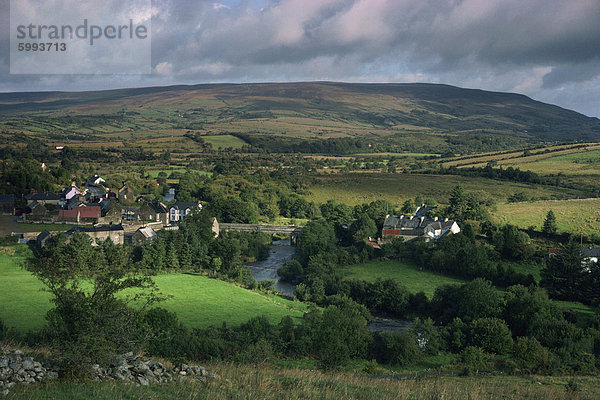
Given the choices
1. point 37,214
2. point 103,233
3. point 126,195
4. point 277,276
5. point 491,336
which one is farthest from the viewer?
point 126,195

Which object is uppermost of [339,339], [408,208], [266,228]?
[408,208]

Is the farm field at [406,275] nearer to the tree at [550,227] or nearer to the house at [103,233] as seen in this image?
the tree at [550,227]

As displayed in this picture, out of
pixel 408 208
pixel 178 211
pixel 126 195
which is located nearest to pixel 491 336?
pixel 408 208

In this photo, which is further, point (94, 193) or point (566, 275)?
point (94, 193)

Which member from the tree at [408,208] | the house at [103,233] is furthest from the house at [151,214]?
the tree at [408,208]

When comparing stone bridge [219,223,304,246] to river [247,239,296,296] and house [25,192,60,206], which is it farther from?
→ house [25,192,60,206]

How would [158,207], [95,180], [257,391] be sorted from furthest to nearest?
[95,180] < [158,207] < [257,391]

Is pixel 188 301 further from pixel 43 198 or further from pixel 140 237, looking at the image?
pixel 43 198

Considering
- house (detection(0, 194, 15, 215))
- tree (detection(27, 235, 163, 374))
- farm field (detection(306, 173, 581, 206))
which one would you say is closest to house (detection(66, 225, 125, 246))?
house (detection(0, 194, 15, 215))
